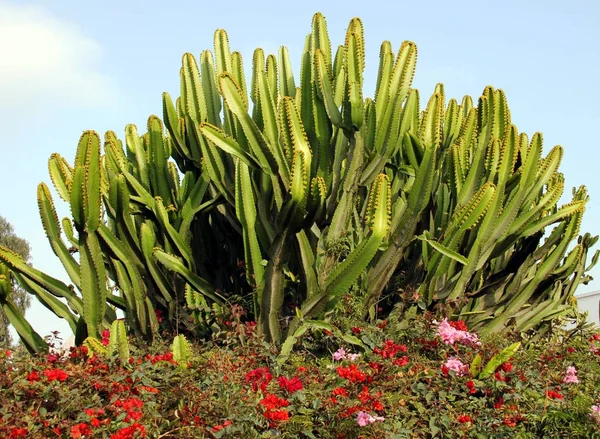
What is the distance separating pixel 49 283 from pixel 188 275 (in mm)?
Answer: 1297

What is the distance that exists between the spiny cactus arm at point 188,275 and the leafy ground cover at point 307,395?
0.77 metres

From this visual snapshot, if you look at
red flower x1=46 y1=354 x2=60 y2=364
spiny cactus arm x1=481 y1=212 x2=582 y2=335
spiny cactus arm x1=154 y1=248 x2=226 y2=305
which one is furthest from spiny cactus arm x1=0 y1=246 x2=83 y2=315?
spiny cactus arm x1=481 y1=212 x2=582 y2=335

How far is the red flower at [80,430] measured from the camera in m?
4.52

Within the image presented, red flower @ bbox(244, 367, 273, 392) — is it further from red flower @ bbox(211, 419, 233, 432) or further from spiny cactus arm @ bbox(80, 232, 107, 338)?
spiny cactus arm @ bbox(80, 232, 107, 338)

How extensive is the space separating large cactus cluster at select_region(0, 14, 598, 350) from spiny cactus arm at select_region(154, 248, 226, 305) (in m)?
0.01

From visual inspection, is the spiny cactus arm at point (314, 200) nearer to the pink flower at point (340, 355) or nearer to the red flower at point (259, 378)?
the pink flower at point (340, 355)

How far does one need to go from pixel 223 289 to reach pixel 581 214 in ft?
13.1

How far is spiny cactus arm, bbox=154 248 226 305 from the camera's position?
23.9ft

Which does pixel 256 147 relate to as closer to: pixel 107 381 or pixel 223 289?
pixel 223 289

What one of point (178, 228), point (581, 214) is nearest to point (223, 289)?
point (178, 228)

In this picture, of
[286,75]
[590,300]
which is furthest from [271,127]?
[590,300]

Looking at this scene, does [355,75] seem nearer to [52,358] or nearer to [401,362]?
[401,362]

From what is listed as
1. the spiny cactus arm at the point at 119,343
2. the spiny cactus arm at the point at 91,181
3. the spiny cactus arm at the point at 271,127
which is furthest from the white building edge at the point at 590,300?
the spiny cactus arm at the point at 119,343

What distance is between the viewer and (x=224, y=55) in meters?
8.40
